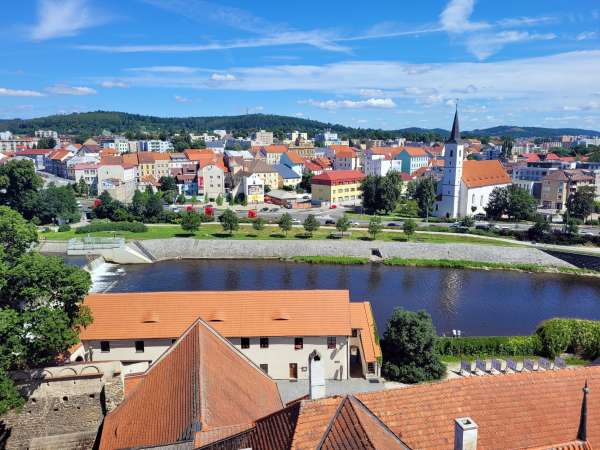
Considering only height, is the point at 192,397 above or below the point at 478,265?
above

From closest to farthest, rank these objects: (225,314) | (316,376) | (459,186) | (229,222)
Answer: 1. (316,376)
2. (225,314)
3. (229,222)
4. (459,186)

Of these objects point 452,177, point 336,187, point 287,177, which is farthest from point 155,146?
point 452,177

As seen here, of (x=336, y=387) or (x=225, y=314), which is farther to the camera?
(x=225, y=314)

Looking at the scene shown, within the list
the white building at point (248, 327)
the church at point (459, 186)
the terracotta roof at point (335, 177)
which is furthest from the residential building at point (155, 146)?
the white building at point (248, 327)

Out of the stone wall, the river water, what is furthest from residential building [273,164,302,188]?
the stone wall

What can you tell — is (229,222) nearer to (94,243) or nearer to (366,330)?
(94,243)

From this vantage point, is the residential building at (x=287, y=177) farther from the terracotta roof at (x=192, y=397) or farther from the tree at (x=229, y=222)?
the terracotta roof at (x=192, y=397)
